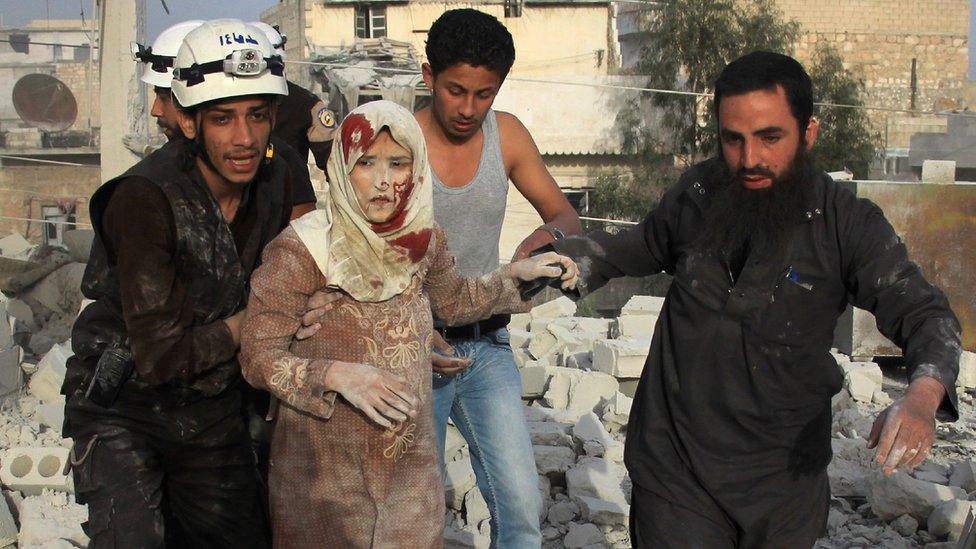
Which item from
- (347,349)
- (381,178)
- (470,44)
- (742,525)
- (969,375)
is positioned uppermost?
(470,44)

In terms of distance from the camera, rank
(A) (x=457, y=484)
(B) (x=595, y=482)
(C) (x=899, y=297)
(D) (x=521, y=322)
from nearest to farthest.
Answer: (C) (x=899, y=297) < (A) (x=457, y=484) < (B) (x=595, y=482) < (D) (x=521, y=322)

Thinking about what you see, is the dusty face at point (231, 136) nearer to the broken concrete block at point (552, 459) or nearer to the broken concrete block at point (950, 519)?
the broken concrete block at point (552, 459)

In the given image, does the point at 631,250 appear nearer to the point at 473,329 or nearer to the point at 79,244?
the point at 473,329

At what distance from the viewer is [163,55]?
4.58 m

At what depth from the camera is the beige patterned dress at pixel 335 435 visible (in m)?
2.90

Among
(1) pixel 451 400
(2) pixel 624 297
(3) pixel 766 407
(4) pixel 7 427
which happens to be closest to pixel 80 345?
(1) pixel 451 400

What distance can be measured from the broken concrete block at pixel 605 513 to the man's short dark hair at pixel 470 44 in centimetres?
263

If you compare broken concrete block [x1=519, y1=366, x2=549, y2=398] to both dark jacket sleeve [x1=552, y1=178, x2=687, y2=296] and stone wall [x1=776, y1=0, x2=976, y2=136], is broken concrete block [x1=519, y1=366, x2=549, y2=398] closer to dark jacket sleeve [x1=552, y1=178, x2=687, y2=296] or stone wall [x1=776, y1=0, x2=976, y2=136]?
dark jacket sleeve [x1=552, y1=178, x2=687, y2=296]

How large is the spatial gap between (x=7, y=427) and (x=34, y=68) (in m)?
29.5

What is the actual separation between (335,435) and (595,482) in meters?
3.24

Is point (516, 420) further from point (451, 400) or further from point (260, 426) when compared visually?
point (260, 426)

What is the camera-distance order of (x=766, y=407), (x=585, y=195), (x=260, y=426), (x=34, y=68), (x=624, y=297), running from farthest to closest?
(x=34, y=68) < (x=585, y=195) < (x=624, y=297) < (x=260, y=426) < (x=766, y=407)

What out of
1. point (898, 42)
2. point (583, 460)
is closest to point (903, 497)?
point (583, 460)

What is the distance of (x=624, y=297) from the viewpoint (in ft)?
61.9
